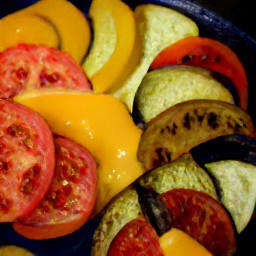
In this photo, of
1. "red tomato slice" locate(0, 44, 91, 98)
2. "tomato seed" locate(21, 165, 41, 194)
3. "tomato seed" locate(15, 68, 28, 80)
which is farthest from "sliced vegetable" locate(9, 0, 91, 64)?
"tomato seed" locate(21, 165, 41, 194)

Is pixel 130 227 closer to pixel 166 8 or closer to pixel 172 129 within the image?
pixel 172 129

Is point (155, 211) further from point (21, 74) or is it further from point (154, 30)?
point (154, 30)

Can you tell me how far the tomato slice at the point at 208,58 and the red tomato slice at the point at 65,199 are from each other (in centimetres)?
59

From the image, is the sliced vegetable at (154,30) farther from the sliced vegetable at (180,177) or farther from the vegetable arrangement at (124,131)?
the sliced vegetable at (180,177)

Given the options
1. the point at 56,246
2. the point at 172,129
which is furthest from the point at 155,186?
the point at 56,246

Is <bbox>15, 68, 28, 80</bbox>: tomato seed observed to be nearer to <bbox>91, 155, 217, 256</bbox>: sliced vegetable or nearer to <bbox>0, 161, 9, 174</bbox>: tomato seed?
<bbox>0, 161, 9, 174</bbox>: tomato seed

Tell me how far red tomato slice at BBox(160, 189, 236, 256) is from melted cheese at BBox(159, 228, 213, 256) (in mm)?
62

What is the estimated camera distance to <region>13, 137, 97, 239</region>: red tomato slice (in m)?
1.61

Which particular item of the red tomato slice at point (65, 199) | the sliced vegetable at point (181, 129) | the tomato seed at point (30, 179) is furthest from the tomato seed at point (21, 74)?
the sliced vegetable at point (181, 129)

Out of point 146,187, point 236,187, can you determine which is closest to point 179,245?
point 146,187

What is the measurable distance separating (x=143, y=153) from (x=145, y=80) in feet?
1.19

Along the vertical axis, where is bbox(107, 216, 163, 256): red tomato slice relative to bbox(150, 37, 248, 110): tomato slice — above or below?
below

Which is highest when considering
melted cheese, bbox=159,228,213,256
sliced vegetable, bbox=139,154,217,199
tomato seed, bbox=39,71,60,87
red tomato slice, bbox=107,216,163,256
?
tomato seed, bbox=39,71,60,87

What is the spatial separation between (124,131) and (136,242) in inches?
18.0
